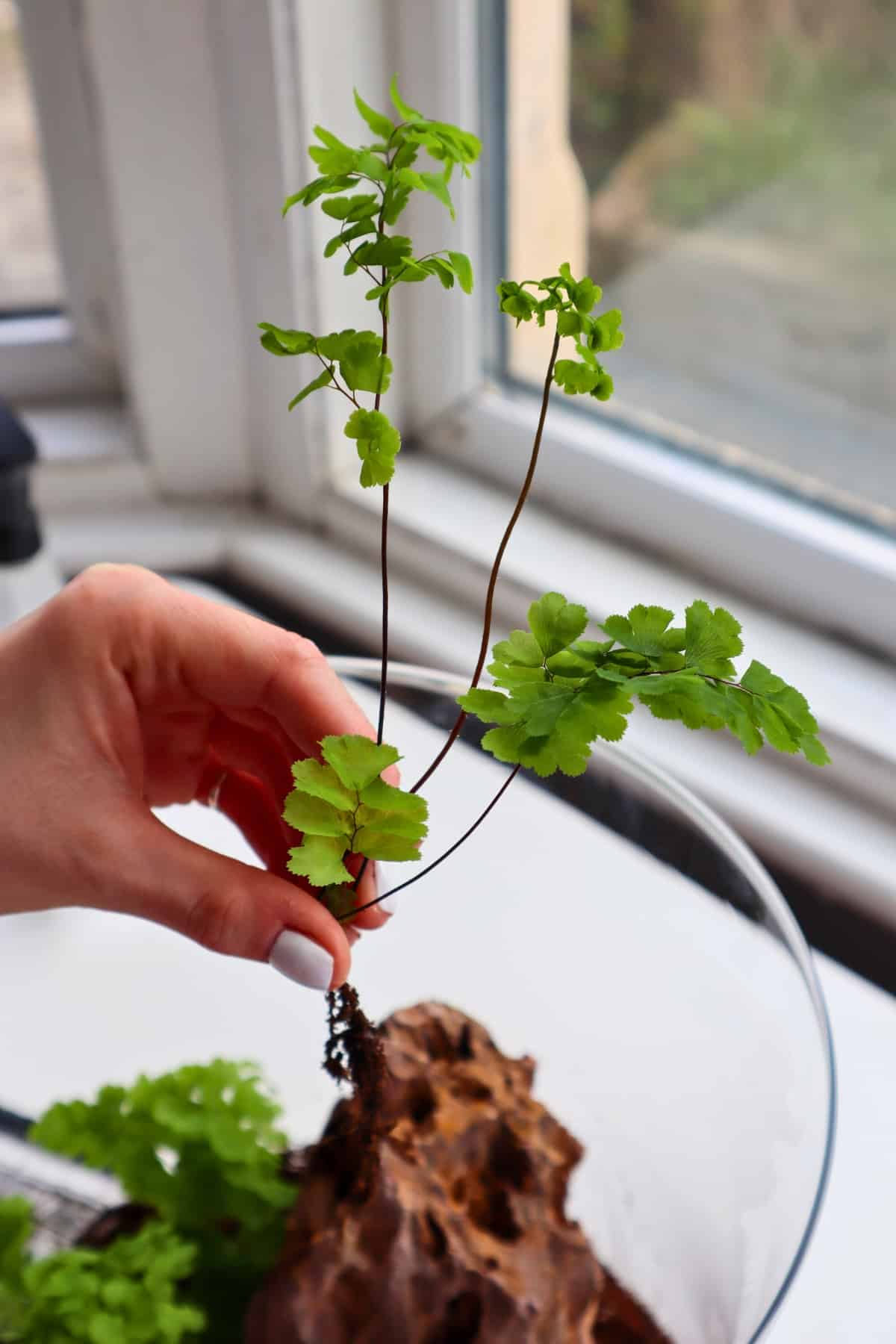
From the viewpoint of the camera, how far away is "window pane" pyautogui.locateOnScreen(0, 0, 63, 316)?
3.61ft

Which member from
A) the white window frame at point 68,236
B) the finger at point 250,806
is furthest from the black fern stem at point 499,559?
the white window frame at point 68,236

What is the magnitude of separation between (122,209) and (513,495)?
363 mm

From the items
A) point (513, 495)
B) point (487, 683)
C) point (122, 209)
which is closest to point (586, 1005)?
point (487, 683)

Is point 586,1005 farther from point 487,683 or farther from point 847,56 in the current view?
point 847,56

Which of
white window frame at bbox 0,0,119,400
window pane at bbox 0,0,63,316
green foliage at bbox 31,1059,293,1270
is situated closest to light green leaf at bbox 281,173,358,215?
green foliage at bbox 31,1059,293,1270

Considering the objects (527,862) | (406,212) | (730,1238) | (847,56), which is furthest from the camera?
(406,212)

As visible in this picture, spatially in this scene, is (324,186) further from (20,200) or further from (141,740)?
(20,200)

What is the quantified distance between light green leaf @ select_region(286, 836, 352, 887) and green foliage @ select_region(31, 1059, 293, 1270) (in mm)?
213

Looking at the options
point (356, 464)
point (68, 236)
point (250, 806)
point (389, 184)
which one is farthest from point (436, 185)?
point (68, 236)

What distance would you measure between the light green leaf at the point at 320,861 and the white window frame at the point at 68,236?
75 centimetres

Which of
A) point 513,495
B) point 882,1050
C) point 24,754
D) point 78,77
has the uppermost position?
point 78,77

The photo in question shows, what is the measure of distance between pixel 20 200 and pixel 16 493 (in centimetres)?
45

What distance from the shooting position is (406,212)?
3.26ft

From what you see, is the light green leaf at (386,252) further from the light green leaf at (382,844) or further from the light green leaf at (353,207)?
the light green leaf at (382,844)
